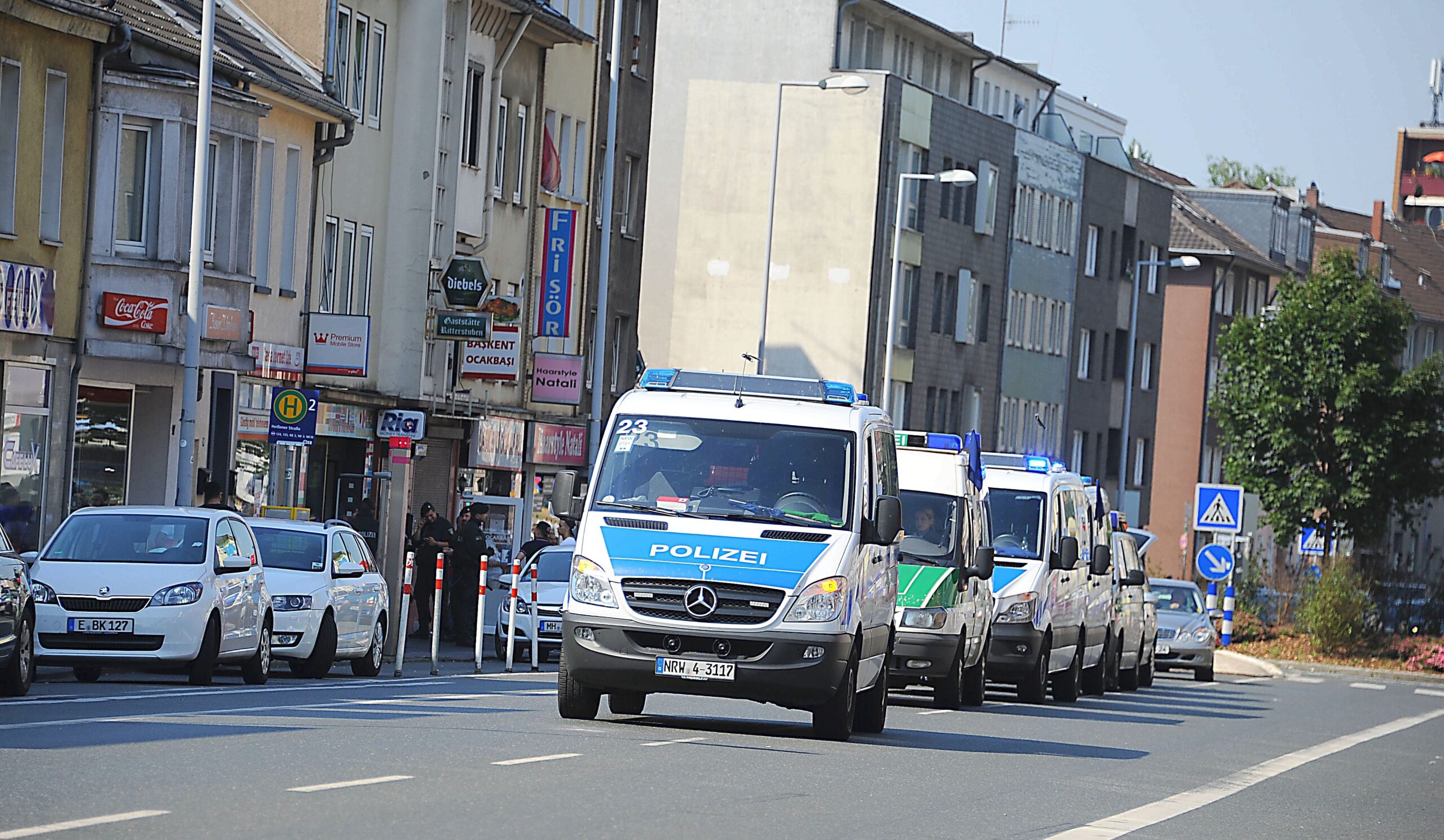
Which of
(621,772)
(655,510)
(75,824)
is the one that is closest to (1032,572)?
(655,510)

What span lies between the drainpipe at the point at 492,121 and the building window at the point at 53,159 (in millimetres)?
14533

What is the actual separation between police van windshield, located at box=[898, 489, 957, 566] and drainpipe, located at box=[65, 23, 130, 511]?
11.4 metres

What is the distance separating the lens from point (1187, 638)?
140 feet

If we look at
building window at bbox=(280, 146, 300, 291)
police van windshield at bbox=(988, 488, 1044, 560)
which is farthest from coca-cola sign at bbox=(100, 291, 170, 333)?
police van windshield at bbox=(988, 488, 1044, 560)

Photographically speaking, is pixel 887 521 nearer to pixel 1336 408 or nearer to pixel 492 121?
pixel 492 121

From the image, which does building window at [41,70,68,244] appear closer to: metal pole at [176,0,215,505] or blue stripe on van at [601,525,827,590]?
metal pole at [176,0,215,505]

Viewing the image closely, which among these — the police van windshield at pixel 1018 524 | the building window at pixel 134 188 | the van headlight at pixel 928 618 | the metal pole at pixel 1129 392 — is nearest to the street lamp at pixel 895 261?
the metal pole at pixel 1129 392

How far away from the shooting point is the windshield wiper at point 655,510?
58.9 ft

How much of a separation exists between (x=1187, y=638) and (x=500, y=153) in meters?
15.0

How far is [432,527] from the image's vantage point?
35.6 m

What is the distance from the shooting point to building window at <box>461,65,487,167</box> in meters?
43.7

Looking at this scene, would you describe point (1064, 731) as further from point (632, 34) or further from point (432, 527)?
point (632, 34)

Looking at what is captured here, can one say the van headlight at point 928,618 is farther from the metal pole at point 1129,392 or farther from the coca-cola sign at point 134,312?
the metal pole at point 1129,392

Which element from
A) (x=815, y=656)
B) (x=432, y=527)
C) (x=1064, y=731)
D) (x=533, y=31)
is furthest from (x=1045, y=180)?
(x=815, y=656)
